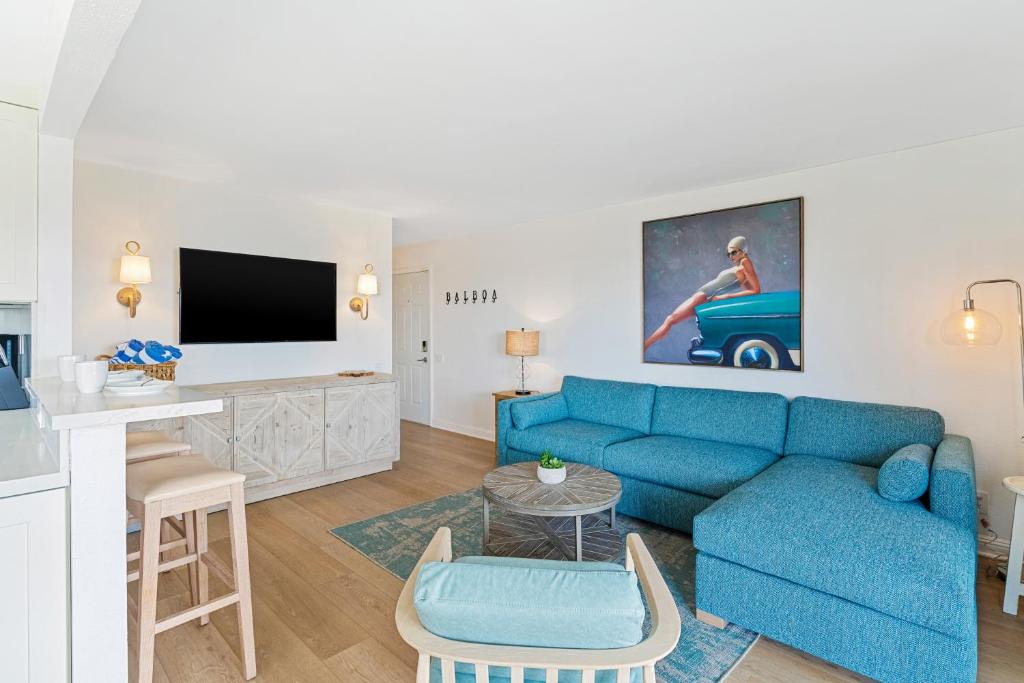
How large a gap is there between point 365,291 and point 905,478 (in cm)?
405

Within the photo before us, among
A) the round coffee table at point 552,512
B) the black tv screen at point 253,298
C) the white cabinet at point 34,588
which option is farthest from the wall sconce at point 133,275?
Result: the round coffee table at point 552,512

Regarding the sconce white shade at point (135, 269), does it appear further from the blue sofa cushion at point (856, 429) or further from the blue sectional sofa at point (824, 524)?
the blue sofa cushion at point (856, 429)

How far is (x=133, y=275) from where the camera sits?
3.37m

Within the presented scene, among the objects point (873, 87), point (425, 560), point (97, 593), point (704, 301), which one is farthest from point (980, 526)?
point (97, 593)

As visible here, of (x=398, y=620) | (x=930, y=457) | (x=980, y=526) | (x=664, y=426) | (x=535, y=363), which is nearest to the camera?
(x=398, y=620)

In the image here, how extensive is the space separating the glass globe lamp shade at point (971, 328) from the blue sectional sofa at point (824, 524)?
1.54 feet

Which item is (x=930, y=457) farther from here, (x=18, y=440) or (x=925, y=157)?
(x=18, y=440)

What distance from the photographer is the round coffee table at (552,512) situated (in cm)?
257

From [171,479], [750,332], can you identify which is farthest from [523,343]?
[171,479]

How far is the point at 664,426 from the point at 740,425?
56cm

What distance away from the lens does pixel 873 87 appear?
2324 mm

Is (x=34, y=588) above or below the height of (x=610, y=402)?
below

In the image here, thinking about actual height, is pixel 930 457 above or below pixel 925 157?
below

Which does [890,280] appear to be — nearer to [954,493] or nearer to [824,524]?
[954,493]
